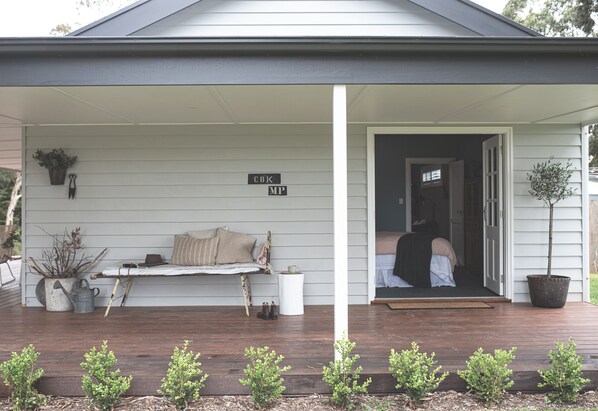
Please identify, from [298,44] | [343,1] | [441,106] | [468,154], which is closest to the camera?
[298,44]

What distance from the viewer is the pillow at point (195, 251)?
226 inches

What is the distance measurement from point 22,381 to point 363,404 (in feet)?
7.05

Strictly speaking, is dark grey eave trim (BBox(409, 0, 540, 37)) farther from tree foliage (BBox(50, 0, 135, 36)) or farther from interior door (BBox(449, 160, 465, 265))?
tree foliage (BBox(50, 0, 135, 36))

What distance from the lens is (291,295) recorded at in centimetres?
552

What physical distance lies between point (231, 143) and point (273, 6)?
1.62 meters

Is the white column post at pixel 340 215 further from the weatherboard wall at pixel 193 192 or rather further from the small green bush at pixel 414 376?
the weatherboard wall at pixel 193 192

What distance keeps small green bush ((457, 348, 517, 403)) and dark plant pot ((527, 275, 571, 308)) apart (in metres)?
2.79

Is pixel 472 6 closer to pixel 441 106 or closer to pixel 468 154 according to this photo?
pixel 441 106

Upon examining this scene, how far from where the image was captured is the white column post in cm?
360

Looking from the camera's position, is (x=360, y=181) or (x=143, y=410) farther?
(x=360, y=181)

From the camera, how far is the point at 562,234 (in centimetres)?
621

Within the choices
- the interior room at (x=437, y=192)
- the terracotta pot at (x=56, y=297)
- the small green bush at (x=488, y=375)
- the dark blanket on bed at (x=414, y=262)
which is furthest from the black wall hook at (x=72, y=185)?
the small green bush at (x=488, y=375)

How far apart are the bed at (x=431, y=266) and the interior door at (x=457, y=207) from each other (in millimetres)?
2635

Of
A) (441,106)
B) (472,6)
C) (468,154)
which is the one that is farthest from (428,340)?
(468,154)
